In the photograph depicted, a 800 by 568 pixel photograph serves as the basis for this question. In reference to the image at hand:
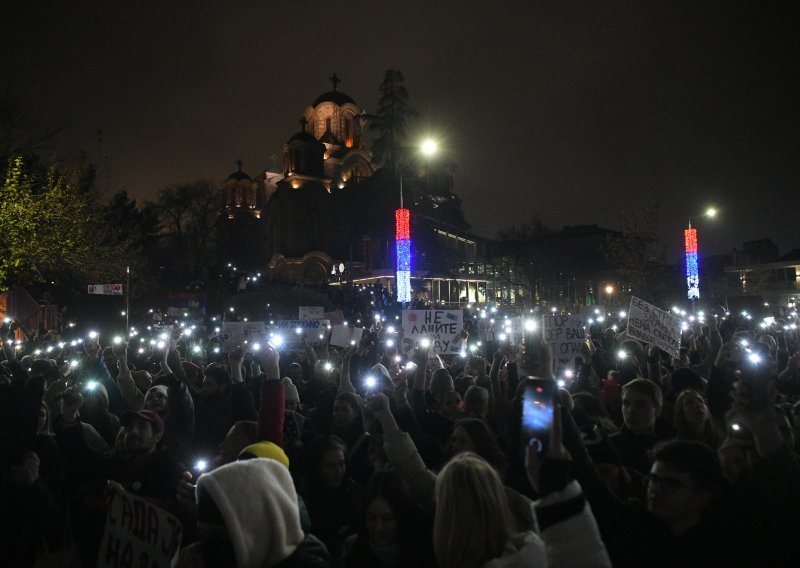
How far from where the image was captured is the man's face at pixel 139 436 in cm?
399

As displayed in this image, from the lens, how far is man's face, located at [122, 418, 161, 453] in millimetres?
3994

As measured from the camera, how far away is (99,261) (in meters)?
26.3

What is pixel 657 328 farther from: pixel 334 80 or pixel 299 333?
pixel 334 80

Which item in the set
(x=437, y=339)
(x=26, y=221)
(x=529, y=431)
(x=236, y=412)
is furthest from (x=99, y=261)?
(x=529, y=431)

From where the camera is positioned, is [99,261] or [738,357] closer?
[738,357]

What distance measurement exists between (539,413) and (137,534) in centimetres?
270

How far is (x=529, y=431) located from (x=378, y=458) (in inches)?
97.0

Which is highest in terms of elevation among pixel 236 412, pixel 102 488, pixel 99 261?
pixel 99 261

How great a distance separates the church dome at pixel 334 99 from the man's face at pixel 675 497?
6421cm

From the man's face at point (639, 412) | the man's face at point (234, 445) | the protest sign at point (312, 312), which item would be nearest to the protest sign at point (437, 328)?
the man's face at point (639, 412)

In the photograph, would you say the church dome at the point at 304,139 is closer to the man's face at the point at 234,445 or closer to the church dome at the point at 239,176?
the church dome at the point at 239,176

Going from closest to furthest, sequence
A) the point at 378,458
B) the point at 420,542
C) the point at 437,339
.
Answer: the point at 420,542, the point at 378,458, the point at 437,339

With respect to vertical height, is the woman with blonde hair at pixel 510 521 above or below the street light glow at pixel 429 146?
below

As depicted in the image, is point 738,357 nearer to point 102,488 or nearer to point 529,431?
point 529,431
